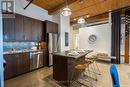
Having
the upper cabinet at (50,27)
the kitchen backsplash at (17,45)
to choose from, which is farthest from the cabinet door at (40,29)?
the kitchen backsplash at (17,45)

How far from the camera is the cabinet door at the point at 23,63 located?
4.80 meters

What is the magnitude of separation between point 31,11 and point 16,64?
2882 millimetres

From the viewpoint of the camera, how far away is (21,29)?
16.7ft

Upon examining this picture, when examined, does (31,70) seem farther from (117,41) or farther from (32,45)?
(117,41)

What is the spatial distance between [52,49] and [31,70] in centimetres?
164

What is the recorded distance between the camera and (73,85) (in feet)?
12.6

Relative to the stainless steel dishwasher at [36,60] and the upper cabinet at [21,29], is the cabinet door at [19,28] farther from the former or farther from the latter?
the stainless steel dishwasher at [36,60]

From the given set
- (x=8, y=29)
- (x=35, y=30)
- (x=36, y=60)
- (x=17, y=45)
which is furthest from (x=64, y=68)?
(x=35, y=30)

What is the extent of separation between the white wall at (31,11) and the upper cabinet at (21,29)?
0.47m

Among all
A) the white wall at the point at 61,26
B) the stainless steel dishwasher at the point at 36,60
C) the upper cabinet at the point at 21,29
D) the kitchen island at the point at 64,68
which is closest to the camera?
the kitchen island at the point at 64,68

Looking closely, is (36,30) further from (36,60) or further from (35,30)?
(36,60)

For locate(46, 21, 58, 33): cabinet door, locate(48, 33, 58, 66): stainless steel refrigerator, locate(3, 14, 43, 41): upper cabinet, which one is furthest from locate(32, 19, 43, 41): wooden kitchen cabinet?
locate(48, 33, 58, 66): stainless steel refrigerator

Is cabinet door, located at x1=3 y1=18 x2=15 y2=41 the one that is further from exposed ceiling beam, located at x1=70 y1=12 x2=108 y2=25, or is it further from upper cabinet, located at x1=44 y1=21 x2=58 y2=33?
exposed ceiling beam, located at x1=70 y1=12 x2=108 y2=25

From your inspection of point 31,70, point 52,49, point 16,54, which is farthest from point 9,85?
point 52,49
